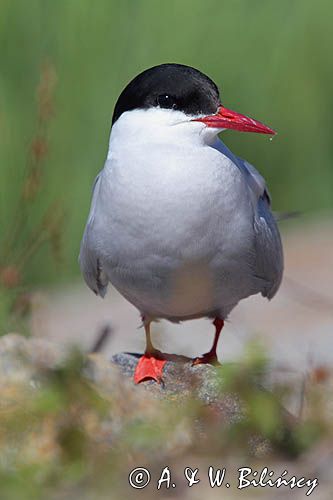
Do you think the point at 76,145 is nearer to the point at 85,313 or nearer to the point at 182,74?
the point at 85,313

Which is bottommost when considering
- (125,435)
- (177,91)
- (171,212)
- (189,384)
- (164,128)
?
(189,384)

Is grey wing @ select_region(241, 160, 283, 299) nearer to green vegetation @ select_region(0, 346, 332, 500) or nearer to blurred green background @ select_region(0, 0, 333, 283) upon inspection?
green vegetation @ select_region(0, 346, 332, 500)

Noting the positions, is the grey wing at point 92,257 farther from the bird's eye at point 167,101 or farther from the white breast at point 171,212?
the bird's eye at point 167,101

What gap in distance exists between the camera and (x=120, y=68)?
530cm

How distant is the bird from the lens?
2.93 metres

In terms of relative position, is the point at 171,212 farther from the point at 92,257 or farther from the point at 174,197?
the point at 92,257

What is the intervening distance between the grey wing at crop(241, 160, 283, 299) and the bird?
0.05m

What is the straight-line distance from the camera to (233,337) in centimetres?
488

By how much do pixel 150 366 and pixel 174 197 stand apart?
640 millimetres

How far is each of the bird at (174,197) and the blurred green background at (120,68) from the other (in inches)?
75.4

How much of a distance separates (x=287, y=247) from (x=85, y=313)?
1.32 m

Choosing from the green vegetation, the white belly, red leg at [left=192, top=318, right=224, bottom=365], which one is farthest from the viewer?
red leg at [left=192, top=318, right=224, bottom=365]

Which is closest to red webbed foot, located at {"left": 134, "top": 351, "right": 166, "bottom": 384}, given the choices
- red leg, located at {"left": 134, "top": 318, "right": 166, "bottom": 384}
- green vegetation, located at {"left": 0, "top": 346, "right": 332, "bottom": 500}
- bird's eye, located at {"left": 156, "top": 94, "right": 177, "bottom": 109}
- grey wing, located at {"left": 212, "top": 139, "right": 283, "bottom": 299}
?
red leg, located at {"left": 134, "top": 318, "right": 166, "bottom": 384}

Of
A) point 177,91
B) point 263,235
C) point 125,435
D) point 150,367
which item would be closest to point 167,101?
point 177,91
